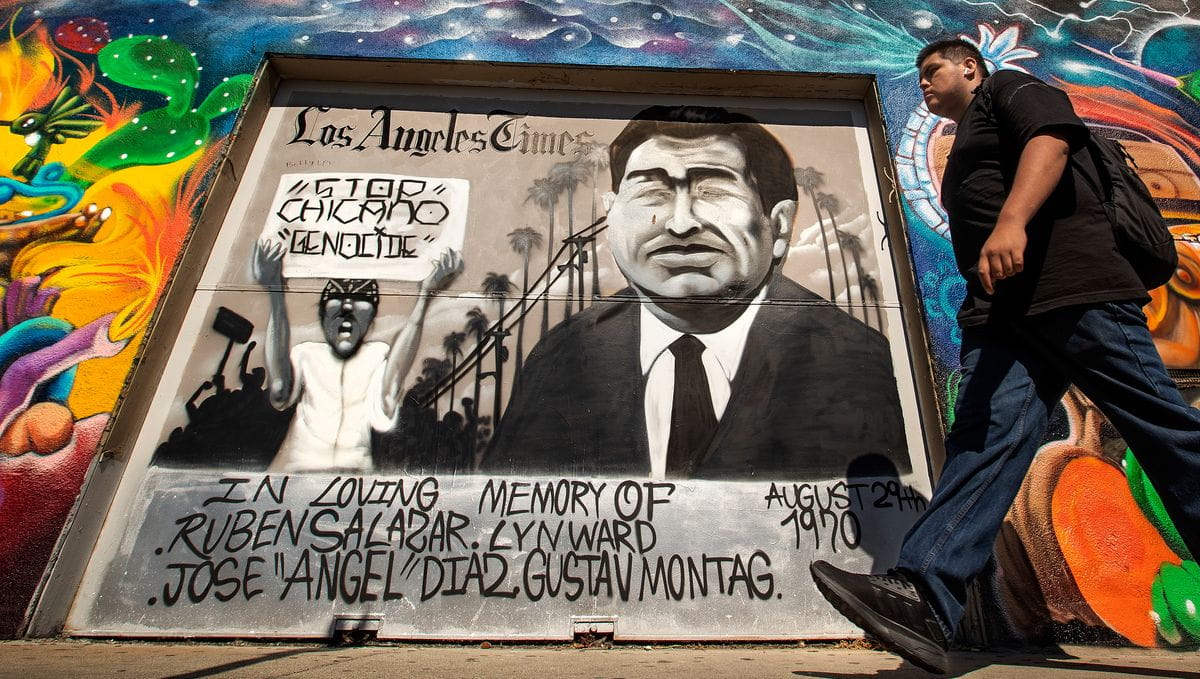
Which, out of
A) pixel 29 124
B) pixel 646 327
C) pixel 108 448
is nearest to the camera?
pixel 108 448

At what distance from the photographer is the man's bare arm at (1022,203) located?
5.72ft

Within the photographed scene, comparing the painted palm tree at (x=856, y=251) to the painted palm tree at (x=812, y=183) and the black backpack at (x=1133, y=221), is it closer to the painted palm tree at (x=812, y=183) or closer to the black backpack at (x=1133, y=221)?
the painted palm tree at (x=812, y=183)

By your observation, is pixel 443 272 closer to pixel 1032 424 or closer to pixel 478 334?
pixel 478 334

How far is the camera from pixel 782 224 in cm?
363

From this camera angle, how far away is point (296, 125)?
3.90 meters

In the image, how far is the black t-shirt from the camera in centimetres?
181

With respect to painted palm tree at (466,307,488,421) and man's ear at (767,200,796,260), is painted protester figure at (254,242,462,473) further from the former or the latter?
man's ear at (767,200,796,260)

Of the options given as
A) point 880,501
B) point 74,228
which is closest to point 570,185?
point 880,501

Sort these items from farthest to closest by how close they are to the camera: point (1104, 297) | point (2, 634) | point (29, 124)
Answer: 1. point (29, 124)
2. point (2, 634)
3. point (1104, 297)

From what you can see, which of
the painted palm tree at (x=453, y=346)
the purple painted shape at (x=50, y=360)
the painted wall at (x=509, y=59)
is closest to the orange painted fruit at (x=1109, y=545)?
the painted wall at (x=509, y=59)

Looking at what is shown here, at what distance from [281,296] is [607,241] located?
1.60 meters

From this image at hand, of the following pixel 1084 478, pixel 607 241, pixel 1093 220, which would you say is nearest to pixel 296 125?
pixel 607 241

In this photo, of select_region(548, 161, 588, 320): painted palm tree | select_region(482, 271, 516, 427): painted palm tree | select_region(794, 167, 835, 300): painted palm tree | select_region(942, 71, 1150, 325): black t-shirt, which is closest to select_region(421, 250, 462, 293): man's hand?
select_region(482, 271, 516, 427): painted palm tree

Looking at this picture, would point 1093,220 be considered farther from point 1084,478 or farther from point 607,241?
point 607,241
